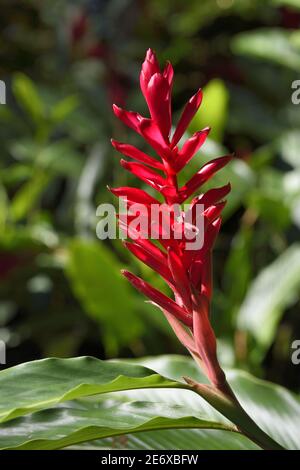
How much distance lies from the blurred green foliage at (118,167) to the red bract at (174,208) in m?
1.03

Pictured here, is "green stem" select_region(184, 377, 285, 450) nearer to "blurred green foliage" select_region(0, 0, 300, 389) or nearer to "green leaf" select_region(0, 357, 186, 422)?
"green leaf" select_region(0, 357, 186, 422)

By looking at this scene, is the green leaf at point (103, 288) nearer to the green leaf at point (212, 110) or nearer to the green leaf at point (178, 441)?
the green leaf at point (212, 110)

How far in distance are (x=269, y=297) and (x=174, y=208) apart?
1.19 meters

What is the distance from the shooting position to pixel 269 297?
187 cm

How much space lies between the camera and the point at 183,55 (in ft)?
9.08

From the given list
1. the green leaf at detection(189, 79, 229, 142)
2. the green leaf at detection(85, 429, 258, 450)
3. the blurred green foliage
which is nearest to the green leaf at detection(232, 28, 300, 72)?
the blurred green foliage

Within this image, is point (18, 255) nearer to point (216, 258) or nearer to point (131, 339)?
point (131, 339)

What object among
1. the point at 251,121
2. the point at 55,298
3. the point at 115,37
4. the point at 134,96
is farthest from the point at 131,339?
the point at 115,37

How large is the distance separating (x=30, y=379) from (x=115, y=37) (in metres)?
2.13

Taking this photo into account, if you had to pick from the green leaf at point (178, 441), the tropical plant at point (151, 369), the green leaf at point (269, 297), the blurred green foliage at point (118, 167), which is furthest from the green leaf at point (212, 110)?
the tropical plant at point (151, 369)

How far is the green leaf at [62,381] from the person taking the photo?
2.48 feet

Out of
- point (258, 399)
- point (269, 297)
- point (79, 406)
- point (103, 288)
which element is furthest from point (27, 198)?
point (79, 406)

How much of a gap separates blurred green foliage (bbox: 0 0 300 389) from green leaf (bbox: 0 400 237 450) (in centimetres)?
92
